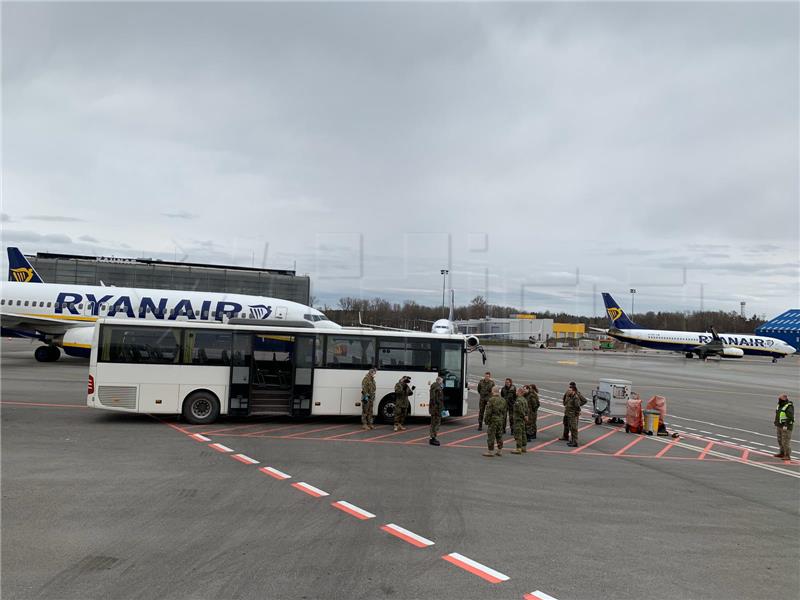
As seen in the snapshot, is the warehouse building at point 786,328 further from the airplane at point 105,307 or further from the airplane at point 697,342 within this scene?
the airplane at point 105,307

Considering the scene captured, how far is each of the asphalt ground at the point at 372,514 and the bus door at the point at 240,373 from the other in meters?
0.83

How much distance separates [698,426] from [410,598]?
17.2 m

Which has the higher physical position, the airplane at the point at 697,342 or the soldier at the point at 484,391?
the airplane at the point at 697,342

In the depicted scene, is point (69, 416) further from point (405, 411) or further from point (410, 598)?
point (410, 598)

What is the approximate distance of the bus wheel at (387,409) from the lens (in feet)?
53.0

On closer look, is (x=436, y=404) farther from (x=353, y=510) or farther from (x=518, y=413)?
(x=353, y=510)

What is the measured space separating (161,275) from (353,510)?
76610 mm

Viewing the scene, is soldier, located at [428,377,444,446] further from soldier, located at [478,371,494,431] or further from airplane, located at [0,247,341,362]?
airplane, located at [0,247,341,362]

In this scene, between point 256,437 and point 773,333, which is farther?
point 773,333

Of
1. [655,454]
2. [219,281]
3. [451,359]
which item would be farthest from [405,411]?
[219,281]

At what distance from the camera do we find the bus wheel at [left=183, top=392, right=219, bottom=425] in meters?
15.0

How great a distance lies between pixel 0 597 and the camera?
5.27m

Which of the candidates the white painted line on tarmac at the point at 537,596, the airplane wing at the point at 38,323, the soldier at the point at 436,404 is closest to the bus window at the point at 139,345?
the soldier at the point at 436,404

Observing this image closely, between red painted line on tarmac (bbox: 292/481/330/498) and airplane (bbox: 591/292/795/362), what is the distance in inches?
2893
